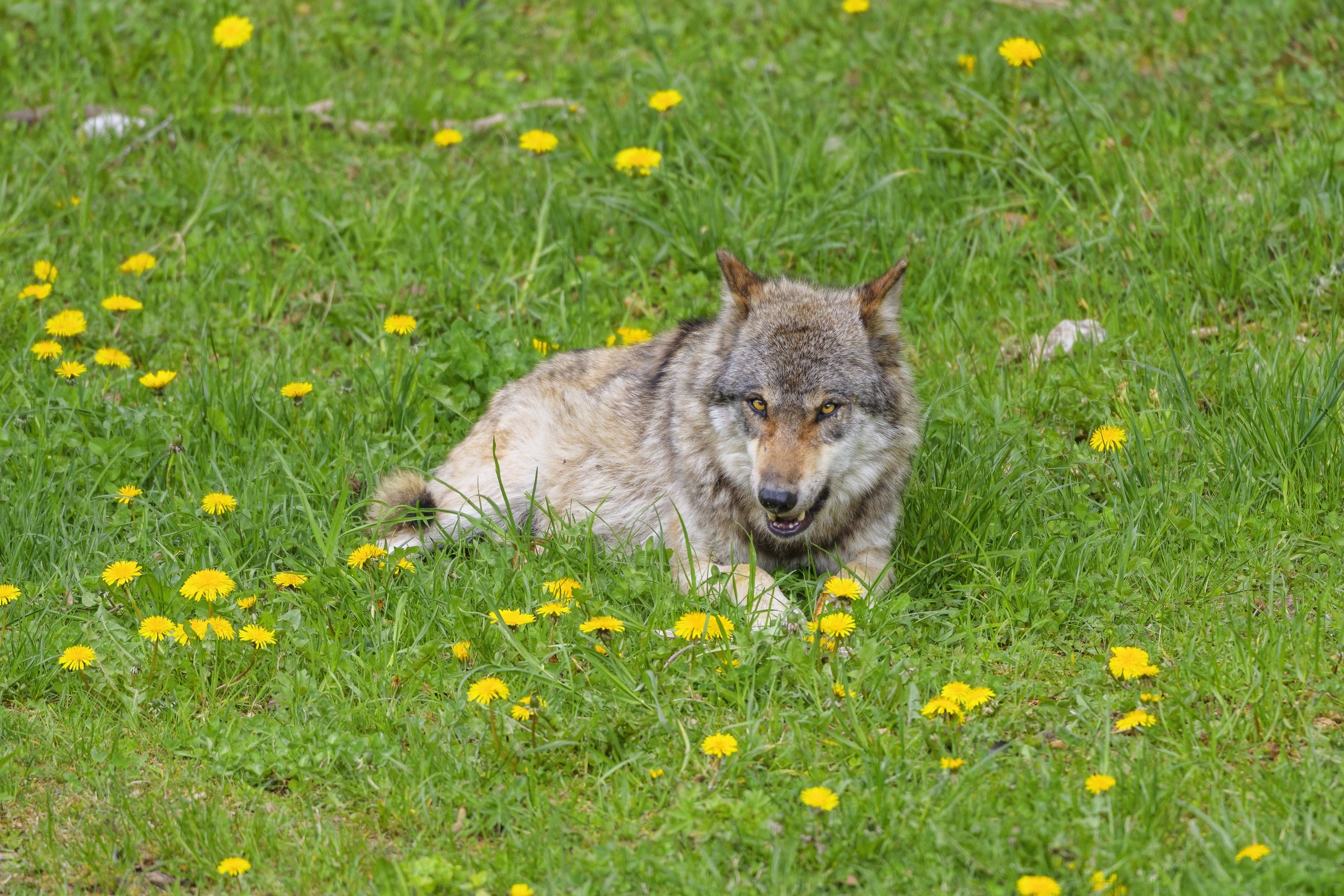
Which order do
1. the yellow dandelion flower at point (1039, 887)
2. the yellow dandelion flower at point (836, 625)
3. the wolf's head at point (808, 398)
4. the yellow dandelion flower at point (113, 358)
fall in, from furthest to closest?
the yellow dandelion flower at point (113, 358)
the wolf's head at point (808, 398)
the yellow dandelion flower at point (836, 625)
the yellow dandelion flower at point (1039, 887)

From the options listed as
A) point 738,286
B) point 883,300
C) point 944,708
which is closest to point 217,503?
point 738,286

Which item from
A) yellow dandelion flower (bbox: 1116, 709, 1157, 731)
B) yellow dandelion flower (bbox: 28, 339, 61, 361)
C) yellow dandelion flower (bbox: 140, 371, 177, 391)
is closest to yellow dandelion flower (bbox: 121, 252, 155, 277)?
yellow dandelion flower (bbox: 28, 339, 61, 361)

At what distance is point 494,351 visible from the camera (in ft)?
20.3

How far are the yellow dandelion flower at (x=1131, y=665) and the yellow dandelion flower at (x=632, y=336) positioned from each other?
3049mm

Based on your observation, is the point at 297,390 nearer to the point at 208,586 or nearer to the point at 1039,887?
the point at 208,586

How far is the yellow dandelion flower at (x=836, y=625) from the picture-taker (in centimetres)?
397

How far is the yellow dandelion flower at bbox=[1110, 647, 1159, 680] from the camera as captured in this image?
3.74m

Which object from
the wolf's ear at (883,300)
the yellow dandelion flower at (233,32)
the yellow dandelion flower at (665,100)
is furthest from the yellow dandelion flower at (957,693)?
the yellow dandelion flower at (233,32)

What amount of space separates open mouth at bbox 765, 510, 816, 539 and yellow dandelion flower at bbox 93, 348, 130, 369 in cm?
336

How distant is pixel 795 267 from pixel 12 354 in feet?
13.1

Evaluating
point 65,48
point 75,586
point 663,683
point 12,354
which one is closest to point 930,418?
point 663,683

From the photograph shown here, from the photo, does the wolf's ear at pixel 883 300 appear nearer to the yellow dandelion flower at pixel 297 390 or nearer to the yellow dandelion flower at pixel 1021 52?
the yellow dandelion flower at pixel 1021 52

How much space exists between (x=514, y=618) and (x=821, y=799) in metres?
1.23

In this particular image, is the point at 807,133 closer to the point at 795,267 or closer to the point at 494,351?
the point at 795,267
